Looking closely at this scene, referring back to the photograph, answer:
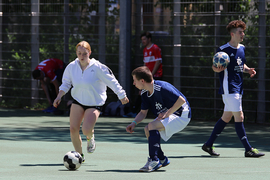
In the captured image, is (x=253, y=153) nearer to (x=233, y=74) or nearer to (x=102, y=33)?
(x=233, y=74)

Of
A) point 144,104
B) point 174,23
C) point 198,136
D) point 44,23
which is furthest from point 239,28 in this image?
point 44,23

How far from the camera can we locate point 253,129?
36.0 ft

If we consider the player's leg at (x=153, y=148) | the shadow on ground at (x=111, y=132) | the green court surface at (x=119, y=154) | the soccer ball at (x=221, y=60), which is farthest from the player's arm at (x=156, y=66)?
the player's leg at (x=153, y=148)

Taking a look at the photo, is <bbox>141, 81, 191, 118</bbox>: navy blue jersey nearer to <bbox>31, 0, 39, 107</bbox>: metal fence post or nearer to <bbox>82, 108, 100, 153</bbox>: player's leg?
<bbox>82, 108, 100, 153</bbox>: player's leg

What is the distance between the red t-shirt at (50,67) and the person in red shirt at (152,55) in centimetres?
256

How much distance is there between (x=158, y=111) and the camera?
627cm

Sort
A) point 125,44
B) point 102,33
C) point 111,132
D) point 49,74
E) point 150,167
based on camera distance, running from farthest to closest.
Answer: point 102,33
point 125,44
point 49,74
point 111,132
point 150,167

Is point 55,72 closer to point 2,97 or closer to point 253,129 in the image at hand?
point 2,97

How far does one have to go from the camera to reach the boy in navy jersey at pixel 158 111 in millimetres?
6055

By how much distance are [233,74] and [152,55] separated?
5381 millimetres

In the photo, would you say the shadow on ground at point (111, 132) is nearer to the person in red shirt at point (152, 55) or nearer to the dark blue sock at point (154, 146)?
the person in red shirt at point (152, 55)

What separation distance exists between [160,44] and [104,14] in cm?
189

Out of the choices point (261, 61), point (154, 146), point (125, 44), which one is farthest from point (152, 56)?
point (154, 146)

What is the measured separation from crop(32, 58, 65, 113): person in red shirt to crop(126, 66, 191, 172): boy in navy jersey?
754cm
